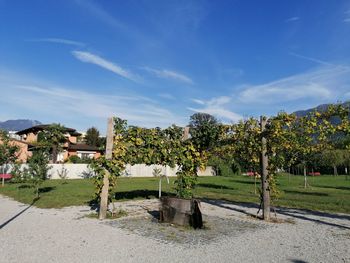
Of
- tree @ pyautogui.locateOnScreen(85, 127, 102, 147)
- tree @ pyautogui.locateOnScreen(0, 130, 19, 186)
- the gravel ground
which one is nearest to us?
the gravel ground

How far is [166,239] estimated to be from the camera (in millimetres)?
8273

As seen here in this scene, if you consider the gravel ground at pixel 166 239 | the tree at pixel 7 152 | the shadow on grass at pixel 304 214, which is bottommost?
the gravel ground at pixel 166 239

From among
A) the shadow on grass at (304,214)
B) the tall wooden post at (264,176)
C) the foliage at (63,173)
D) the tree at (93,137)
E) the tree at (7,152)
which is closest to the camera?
the shadow on grass at (304,214)

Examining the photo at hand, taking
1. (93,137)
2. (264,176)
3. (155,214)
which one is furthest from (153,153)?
(93,137)

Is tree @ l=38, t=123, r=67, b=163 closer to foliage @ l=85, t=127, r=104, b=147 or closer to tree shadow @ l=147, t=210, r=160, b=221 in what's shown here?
foliage @ l=85, t=127, r=104, b=147

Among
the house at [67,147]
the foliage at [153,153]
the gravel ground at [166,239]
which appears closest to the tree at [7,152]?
the gravel ground at [166,239]

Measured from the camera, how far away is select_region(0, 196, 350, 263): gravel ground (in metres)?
6.73

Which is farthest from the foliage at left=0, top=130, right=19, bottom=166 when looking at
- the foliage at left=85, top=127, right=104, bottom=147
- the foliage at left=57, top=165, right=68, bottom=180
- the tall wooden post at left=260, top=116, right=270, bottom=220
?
the foliage at left=85, top=127, right=104, bottom=147

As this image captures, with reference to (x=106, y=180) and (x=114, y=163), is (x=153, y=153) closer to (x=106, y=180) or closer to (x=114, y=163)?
(x=114, y=163)

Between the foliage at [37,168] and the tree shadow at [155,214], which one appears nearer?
the tree shadow at [155,214]

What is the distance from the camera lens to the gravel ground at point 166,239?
6.73 m

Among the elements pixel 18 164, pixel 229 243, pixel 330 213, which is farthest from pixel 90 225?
pixel 18 164

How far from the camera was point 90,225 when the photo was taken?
32.5 feet

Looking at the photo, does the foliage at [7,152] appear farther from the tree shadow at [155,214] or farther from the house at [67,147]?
the house at [67,147]
